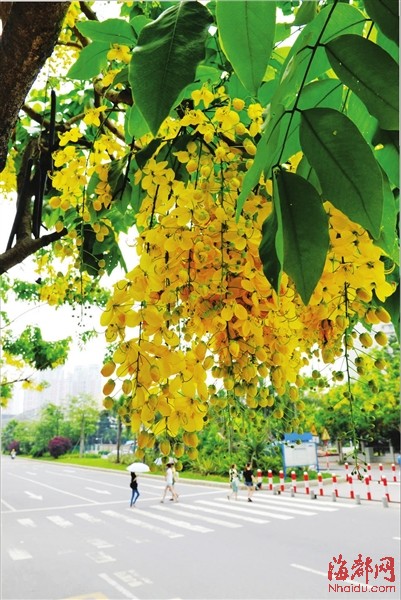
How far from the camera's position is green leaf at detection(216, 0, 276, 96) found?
0.95 ft

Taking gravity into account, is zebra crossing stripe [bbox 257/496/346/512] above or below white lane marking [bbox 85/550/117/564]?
above

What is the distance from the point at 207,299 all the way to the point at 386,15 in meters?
0.24

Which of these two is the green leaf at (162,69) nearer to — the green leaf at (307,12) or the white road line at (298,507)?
the green leaf at (307,12)

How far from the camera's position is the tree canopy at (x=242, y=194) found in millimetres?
297

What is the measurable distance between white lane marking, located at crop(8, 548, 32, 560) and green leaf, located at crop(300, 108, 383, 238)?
5.06 m

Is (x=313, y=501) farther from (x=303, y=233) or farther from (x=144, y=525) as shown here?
(x=303, y=233)

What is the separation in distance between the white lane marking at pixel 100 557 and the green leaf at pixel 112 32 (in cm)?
454

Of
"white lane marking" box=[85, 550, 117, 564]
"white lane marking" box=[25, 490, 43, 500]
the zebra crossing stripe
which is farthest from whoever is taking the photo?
"white lane marking" box=[25, 490, 43, 500]

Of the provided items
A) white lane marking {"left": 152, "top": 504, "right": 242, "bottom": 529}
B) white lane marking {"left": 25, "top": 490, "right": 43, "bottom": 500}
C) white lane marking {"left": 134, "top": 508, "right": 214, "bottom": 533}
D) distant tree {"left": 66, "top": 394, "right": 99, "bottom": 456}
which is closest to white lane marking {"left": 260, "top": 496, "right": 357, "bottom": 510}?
white lane marking {"left": 152, "top": 504, "right": 242, "bottom": 529}

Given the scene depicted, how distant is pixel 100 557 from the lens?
443 centimetres

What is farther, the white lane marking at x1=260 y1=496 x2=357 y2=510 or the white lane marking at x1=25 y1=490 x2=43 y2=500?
the white lane marking at x1=25 y1=490 x2=43 y2=500

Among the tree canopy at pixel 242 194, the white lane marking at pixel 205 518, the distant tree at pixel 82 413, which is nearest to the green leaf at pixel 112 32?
the tree canopy at pixel 242 194

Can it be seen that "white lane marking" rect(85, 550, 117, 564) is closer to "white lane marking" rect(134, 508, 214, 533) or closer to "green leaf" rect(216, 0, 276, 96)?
"white lane marking" rect(134, 508, 214, 533)

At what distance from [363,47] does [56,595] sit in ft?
12.9
